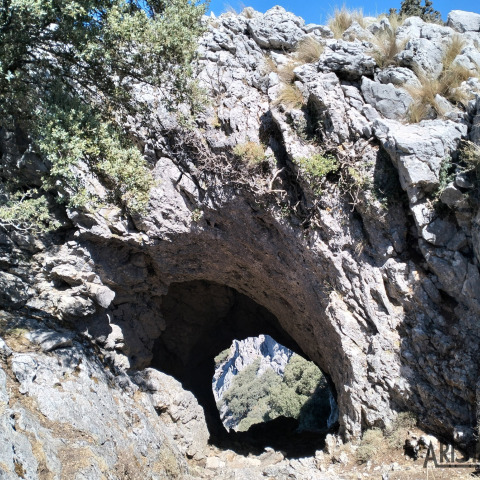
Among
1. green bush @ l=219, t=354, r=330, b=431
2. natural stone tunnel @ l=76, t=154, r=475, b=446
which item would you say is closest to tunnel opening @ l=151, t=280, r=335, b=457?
natural stone tunnel @ l=76, t=154, r=475, b=446

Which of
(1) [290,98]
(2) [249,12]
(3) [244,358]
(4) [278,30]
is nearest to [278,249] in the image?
(1) [290,98]

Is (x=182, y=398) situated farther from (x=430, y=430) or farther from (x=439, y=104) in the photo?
(x=439, y=104)

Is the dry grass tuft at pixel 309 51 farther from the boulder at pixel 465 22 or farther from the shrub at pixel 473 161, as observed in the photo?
the shrub at pixel 473 161

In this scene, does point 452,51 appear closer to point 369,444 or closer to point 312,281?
point 312,281

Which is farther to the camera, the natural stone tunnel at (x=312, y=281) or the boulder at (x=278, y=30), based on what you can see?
the boulder at (x=278, y=30)

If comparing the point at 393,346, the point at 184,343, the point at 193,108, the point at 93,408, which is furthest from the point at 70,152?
the point at 184,343

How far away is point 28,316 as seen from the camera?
8641mm

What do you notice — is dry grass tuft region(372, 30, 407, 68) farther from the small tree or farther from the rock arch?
the small tree

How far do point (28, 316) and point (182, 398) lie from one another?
491 centimetres

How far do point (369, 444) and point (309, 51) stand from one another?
8.75 metres

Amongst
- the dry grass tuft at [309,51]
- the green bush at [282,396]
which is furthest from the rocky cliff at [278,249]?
the green bush at [282,396]

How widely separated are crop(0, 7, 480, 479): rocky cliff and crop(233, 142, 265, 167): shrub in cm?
12

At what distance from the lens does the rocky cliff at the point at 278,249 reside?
768 centimetres

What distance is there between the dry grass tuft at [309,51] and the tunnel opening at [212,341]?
7524mm
